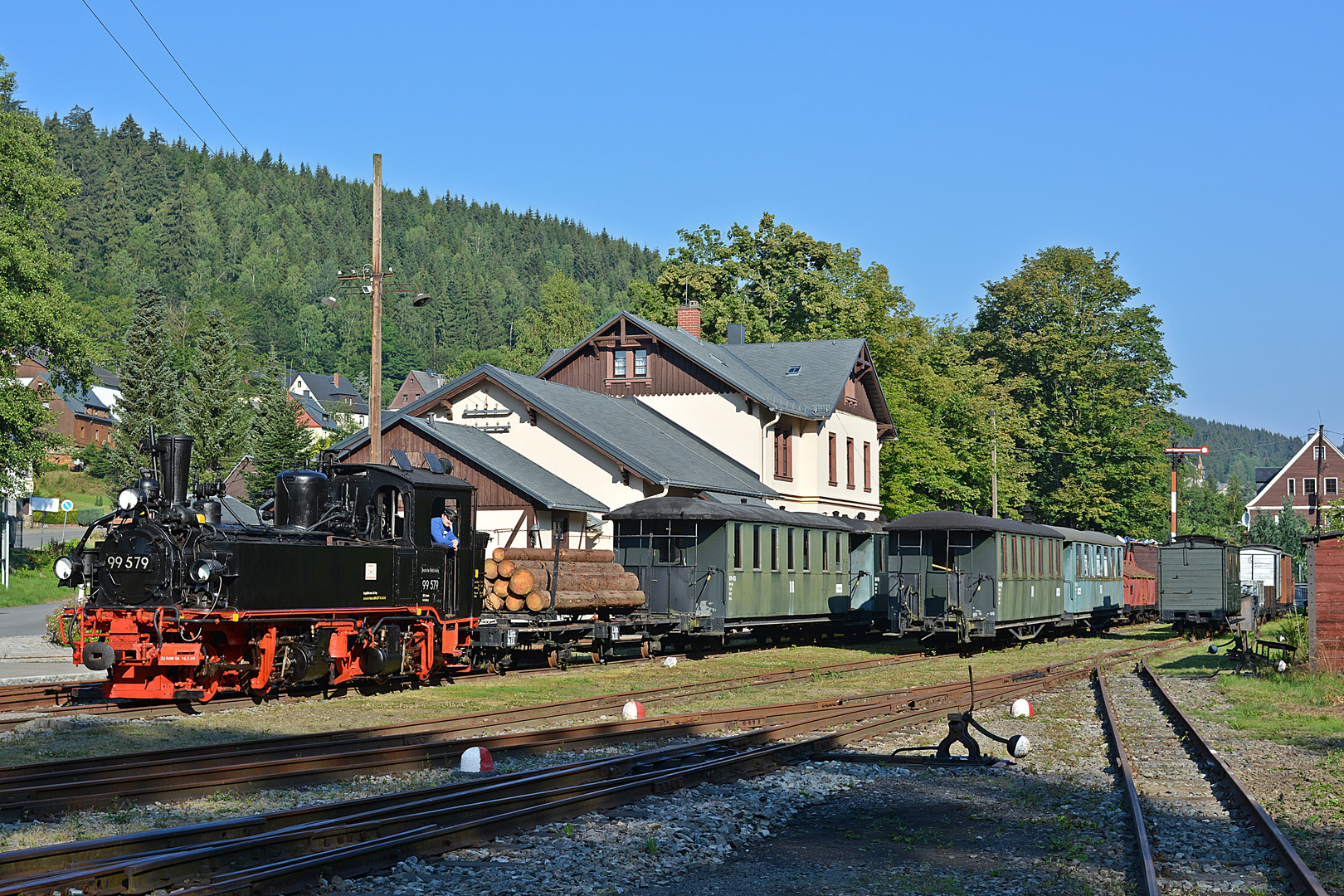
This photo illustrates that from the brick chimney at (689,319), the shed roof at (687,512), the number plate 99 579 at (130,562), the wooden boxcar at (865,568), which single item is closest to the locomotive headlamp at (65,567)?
the number plate 99 579 at (130,562)

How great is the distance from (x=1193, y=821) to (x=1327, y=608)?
11955mm

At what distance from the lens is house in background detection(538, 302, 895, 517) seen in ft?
128

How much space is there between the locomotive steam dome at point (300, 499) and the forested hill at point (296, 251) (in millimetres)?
120006

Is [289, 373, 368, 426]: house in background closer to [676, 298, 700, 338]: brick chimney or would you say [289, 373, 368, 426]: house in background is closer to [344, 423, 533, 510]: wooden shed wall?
[676, 298, 700, 338]: brick chimney

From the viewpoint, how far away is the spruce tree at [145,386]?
62.6 meters

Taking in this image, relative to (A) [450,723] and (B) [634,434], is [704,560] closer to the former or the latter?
(B) [634,434]

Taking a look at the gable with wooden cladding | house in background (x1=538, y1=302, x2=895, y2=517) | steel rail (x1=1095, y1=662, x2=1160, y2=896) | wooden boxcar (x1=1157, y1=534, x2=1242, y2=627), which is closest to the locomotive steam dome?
steel rail (x1=1095, y1=662, x2=1160, y2=896)

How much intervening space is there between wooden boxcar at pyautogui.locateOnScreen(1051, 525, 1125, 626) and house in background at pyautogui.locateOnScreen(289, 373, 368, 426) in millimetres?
94304

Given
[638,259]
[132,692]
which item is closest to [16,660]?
[132,692]

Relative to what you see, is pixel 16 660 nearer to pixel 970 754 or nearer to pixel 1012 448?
pixel 970 754

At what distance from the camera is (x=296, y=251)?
167375mm

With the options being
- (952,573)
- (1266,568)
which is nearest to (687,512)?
(952,573)

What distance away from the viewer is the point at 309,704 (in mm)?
16703

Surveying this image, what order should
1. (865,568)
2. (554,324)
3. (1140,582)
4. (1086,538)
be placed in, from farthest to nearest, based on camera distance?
(554,324)
(1140,582)
(1086,538)
(865,568)
